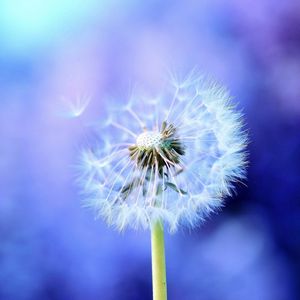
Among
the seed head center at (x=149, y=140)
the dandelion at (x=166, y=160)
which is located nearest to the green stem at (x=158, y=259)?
the dandelion at (x=166, y=160)

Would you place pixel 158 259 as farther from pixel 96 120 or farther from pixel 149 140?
pixel 96 120

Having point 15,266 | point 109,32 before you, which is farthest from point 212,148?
point 15,266

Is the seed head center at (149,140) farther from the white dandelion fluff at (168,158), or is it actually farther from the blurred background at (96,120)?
the blurred background at (96,120)

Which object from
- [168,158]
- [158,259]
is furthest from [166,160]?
[158,259]

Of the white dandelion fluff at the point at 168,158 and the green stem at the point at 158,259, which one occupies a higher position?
the white dandelion fluff at the point at 168,158

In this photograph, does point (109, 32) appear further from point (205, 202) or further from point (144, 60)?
point (205, 202)
